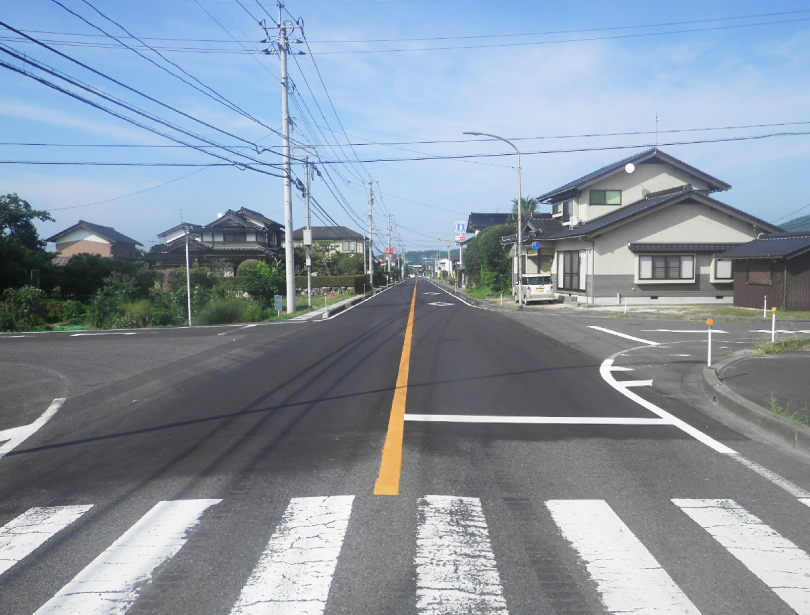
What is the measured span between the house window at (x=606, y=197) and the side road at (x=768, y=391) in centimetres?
2317

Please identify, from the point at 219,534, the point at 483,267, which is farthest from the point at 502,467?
the point at 483,267

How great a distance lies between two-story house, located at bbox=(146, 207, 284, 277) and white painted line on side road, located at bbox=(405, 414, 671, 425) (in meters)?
47.6

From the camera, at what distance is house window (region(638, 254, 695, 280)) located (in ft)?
102

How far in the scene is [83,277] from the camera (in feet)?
116

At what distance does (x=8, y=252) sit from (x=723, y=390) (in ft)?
104

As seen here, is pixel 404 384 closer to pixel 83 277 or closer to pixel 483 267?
pixel 83 277

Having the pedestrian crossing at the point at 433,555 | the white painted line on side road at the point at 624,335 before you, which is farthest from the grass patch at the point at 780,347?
the pedestrian crossing at the point at 433,555

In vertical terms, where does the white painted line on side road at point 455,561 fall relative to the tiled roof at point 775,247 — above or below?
below

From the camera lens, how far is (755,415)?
7.58m

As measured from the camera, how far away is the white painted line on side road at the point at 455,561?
3.39 m

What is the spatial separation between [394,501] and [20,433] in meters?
5.20

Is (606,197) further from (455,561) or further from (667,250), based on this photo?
(455,561)

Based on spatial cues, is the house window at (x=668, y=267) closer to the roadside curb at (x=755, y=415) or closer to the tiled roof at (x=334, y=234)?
the roadside curb at (x=755, y=415)

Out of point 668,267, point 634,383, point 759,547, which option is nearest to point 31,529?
point 759,547
